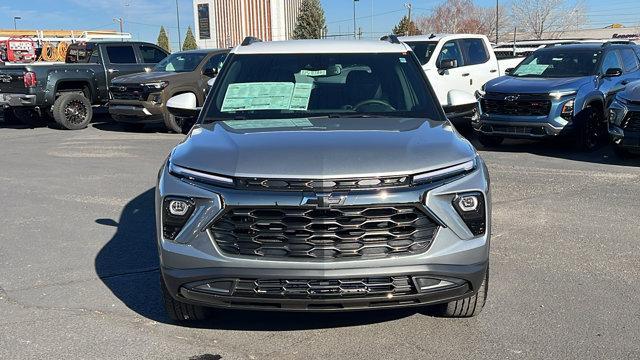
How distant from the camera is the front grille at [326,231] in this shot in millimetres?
3260

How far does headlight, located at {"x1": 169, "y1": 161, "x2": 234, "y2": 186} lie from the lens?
3.32 metres

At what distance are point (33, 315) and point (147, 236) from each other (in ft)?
6.07

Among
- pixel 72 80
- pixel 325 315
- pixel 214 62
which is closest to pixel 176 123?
pixel 214 62

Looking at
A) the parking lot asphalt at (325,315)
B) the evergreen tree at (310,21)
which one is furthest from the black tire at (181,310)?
the evergreen tree at (310,21)

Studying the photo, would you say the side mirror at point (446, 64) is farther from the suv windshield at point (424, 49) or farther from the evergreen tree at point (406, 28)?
the evergreen tree at point (406, 28)

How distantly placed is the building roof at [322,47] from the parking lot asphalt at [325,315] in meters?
1.90

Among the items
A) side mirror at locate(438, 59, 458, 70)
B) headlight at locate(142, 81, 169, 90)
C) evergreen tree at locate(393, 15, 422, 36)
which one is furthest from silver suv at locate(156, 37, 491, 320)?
evergreen tree at locate(393, 15, 422, 36)

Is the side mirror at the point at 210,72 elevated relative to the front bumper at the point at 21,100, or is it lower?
elevated

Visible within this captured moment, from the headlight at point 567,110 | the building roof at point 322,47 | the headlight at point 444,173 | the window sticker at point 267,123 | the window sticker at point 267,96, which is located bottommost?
the headlight at point 567,110

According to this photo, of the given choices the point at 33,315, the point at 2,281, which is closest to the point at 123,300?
the point at 33,315

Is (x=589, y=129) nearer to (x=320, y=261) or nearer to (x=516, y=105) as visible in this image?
(x=516, y=105)

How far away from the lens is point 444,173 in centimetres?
338

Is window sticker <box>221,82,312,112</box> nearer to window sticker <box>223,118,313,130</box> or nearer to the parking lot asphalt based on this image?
window sticker <box>223,118,313,130</box>

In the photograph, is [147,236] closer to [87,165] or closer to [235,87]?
[235,87]
